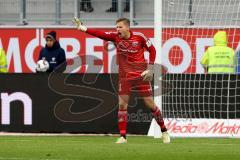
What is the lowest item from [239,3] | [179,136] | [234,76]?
[179,136]

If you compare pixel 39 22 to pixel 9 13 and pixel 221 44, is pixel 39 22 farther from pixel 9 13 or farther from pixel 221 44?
pixel 221 44

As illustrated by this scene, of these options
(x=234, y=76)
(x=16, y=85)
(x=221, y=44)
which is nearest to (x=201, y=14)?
(x=221, y=44)

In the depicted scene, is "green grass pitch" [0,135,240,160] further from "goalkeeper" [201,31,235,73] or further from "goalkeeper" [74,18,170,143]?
"goalkeeper" [201,31,235,73]

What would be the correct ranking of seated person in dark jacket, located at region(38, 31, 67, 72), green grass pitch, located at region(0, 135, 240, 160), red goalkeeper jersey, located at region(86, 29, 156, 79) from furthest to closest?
seated person in dark jacket, located at region(38, 31, 67, 72) → red goalkeeper jersey, located at region(86, 29, 156, 79) → green grass pitch, located at region(0, 135, 240, 160)

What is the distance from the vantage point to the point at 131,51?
14.9 metres

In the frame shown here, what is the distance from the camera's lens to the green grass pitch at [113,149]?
1166 centimetres

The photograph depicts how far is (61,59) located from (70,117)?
2242 mm

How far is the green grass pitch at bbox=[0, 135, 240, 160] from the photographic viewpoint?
11.7 m

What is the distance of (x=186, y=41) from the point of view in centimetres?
2222

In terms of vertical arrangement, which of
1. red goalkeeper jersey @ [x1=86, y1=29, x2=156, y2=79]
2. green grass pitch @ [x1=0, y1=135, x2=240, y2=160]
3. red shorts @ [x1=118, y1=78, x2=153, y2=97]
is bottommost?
green grass pitch @ [x1=0, y1=135, x2=240, y2=160]

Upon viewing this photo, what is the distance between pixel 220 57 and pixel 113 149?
7.31 meters

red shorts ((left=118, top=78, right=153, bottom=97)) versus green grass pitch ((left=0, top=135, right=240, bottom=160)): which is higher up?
red shorts ((left=118, top=78, right=153, bottom=97))

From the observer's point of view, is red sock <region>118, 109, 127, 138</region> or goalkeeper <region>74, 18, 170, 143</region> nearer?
goalkeeper <region>74, 18, 170, 143</region>

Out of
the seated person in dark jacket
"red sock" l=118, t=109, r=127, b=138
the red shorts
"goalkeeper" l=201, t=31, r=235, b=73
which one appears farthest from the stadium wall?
"red sock" l=118, t=109, r=127, b=138
